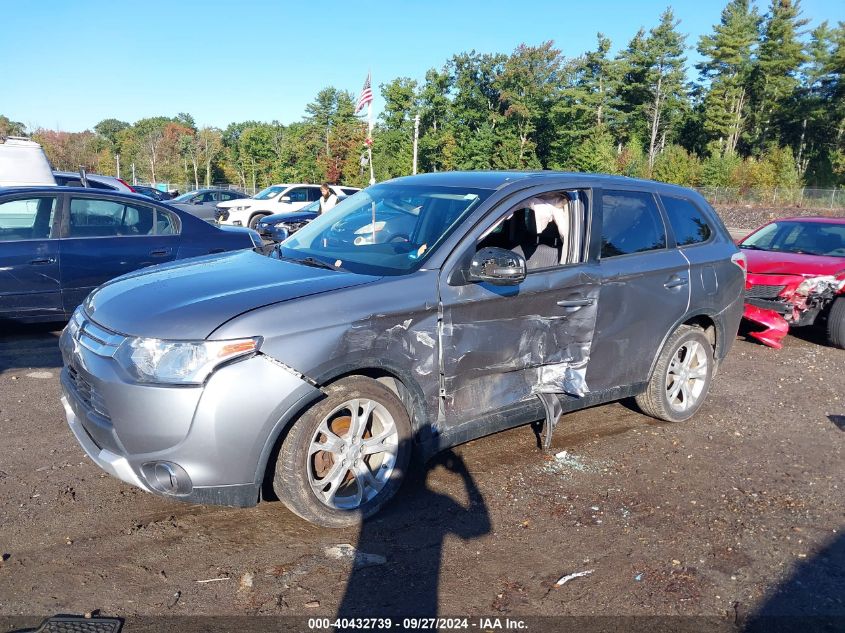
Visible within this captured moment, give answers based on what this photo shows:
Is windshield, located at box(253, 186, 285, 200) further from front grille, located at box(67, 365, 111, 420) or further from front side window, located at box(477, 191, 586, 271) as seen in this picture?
front grille, located at box(67, 365, 111, 420)

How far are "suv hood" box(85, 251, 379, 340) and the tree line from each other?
50.6 meters

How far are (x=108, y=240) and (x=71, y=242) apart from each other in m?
0.35

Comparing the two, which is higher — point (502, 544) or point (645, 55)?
point (645, 55)

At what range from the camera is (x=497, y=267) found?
3.84 metres

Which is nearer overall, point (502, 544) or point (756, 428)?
point (502, 544)

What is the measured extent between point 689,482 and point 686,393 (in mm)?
1265

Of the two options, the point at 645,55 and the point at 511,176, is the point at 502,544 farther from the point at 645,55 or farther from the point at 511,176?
the point at 645,55

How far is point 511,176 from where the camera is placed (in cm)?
467

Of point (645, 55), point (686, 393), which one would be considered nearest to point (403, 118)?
point (645, 55)

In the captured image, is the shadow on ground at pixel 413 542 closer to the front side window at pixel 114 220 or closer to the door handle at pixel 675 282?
the door handle at pixel 675 282

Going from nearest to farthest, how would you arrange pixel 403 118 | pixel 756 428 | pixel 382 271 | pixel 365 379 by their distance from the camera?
pixel 365 379 < pixel 382 271 < pixel 756 428 < pixel 403 118

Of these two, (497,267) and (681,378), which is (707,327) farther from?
(497,267)

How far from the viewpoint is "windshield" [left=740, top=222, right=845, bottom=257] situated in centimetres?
873

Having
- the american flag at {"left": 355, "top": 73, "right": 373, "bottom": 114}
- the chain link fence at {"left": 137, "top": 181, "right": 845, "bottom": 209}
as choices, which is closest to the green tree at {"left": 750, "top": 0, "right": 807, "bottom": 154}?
the chain link fence at {"left": 137, "top": 181, "right": 845, "bottom": 209}
